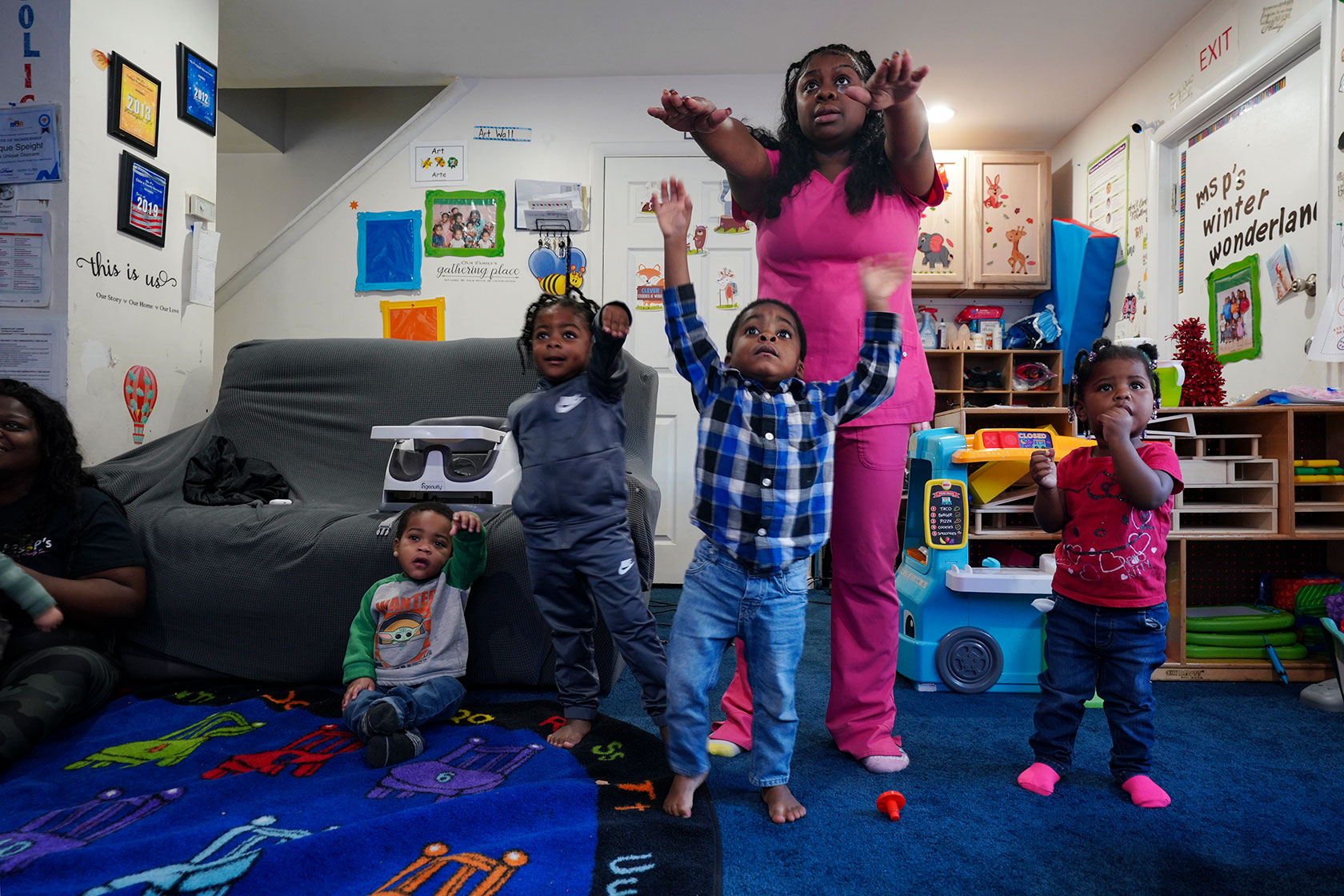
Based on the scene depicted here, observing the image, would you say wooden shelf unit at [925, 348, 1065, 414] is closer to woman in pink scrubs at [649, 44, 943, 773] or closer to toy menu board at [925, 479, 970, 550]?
toy menu board at [925, 479, 970, 550]

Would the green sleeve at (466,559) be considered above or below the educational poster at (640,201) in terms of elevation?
below

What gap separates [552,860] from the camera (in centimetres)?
112

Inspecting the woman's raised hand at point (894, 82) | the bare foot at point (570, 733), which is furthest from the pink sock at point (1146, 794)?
the woman's raised hand at point (894, 82)

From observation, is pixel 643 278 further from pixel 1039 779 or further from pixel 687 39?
pixel 1039 779

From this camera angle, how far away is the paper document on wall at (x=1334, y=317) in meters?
2.41

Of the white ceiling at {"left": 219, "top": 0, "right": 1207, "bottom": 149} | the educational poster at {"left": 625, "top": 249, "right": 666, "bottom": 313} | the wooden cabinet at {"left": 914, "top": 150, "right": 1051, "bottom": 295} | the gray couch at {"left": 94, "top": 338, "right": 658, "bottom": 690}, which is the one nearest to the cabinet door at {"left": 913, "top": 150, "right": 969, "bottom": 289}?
the wooden cabinet at {"left": 914, "top": 150, "right": 1051, "bottom": 295}

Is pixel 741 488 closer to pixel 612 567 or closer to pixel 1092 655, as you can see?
pixel 612 567

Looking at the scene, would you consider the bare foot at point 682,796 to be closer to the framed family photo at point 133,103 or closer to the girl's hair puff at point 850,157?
the girl's hair puff at point 850,157

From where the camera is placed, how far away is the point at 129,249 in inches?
103

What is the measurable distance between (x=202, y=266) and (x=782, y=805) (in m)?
2.83

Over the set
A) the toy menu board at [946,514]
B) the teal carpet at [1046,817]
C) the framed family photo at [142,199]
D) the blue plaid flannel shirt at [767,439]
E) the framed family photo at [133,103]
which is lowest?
the teal carpet at [1046,817]

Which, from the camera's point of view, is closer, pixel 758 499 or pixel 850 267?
pixel 758 499

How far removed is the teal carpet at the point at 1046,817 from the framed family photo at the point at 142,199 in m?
2.25

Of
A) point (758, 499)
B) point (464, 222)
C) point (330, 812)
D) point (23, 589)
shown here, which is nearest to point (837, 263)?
point (758, 499)
